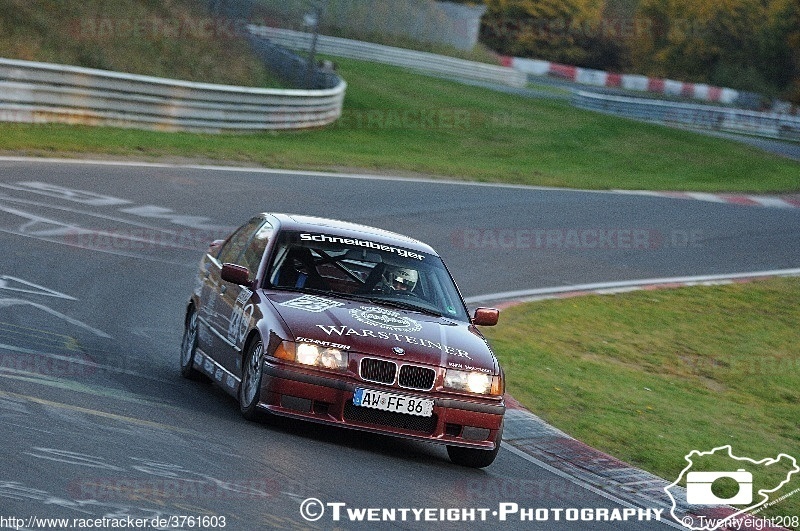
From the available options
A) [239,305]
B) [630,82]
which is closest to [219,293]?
[239,305]

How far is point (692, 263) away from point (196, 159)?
8689 millimetres

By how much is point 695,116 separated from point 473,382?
42.9m

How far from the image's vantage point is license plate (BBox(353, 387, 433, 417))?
846 cm

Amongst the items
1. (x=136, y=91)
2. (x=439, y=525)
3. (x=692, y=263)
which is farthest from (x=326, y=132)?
(x=439, y=525)

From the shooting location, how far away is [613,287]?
61.0 ft

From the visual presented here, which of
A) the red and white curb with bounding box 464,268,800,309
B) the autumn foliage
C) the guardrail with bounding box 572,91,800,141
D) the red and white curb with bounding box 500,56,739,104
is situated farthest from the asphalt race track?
the autumn foliage

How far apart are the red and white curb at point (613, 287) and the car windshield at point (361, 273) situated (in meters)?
6.01

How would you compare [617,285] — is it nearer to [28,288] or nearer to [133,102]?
[28,288]

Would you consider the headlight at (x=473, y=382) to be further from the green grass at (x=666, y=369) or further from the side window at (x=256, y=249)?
the side window at (x=256, y=249)

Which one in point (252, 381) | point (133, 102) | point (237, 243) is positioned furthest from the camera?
point (133, 102)

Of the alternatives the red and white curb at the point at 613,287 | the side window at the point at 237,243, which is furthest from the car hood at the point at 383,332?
the red and white curb at the point at 613,287

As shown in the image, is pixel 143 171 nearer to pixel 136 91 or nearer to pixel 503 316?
pixel 136 91

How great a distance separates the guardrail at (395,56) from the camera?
53531 mm

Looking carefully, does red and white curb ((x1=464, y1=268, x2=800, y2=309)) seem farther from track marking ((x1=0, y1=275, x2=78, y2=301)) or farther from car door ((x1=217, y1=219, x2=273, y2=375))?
car door ((x1=217, y1=219, x2=273, y2=375))
